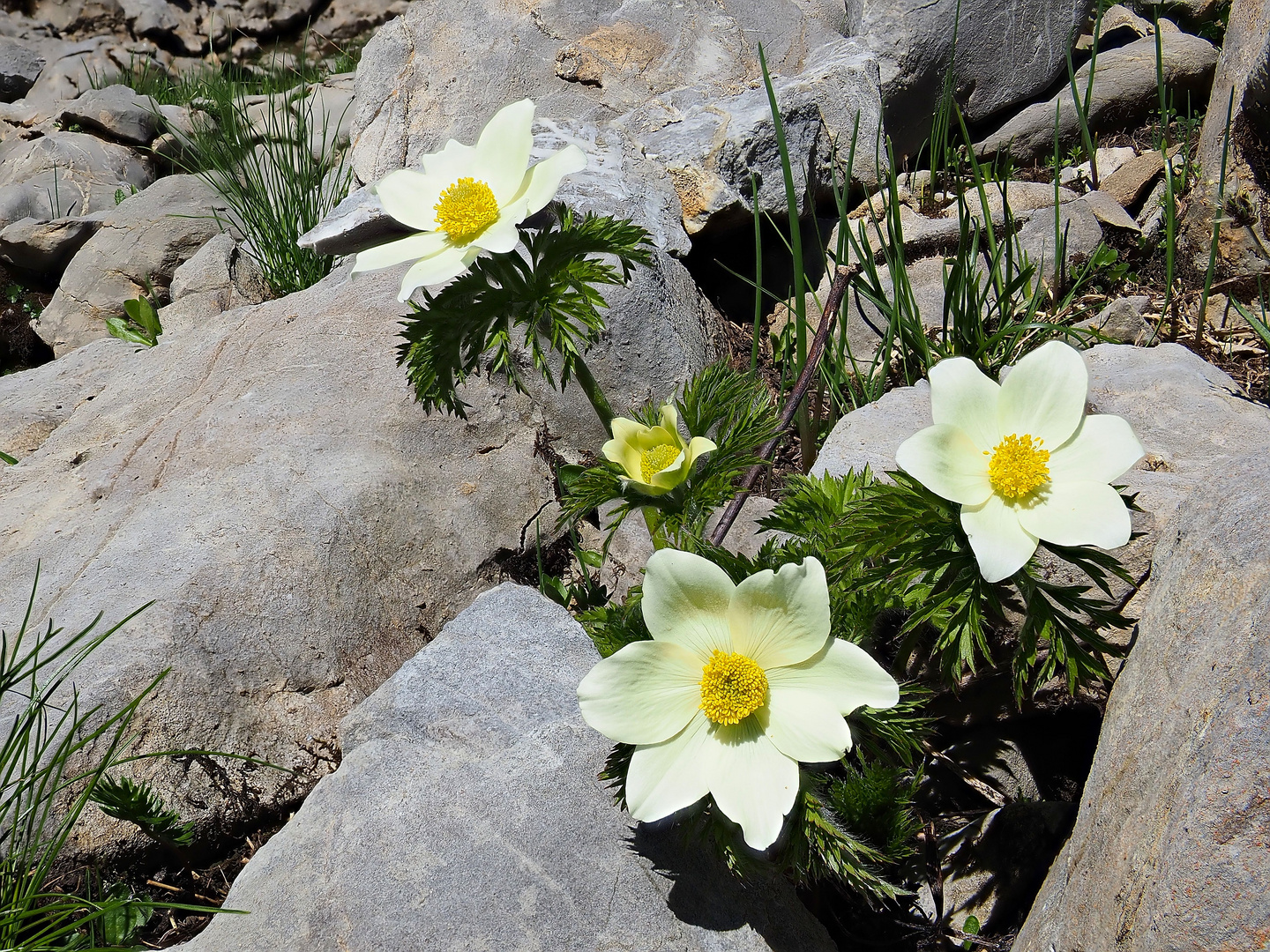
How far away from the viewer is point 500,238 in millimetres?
1761

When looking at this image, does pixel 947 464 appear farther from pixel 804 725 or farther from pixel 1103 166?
pixel 1103 166

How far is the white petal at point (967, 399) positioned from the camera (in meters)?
1.69

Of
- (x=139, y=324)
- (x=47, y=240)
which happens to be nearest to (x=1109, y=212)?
(x=139, y=324)

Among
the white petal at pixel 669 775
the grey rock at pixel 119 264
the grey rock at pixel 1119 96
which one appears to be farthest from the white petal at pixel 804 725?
the grey rock at pixel 119 264

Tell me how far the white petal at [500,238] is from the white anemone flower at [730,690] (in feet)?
2.09

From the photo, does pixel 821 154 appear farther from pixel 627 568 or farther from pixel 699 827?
pixel 699 827

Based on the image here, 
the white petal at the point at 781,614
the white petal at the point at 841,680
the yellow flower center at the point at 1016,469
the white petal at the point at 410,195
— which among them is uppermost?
the white petal at the point at 410,195

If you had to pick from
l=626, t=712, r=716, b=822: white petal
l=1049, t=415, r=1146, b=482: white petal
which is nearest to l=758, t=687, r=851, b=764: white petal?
l=626, t=712, r=716, b=822: white petal

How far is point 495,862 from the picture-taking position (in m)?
1.92

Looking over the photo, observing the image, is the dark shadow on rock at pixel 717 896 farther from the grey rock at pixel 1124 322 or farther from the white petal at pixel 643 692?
the grey rock at pixel 1124 322

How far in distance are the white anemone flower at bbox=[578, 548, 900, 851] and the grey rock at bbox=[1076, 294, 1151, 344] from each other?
2.42m

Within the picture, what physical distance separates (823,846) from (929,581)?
1.67 ft

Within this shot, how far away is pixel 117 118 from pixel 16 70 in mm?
4158

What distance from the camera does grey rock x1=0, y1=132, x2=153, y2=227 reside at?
6.71 meters
